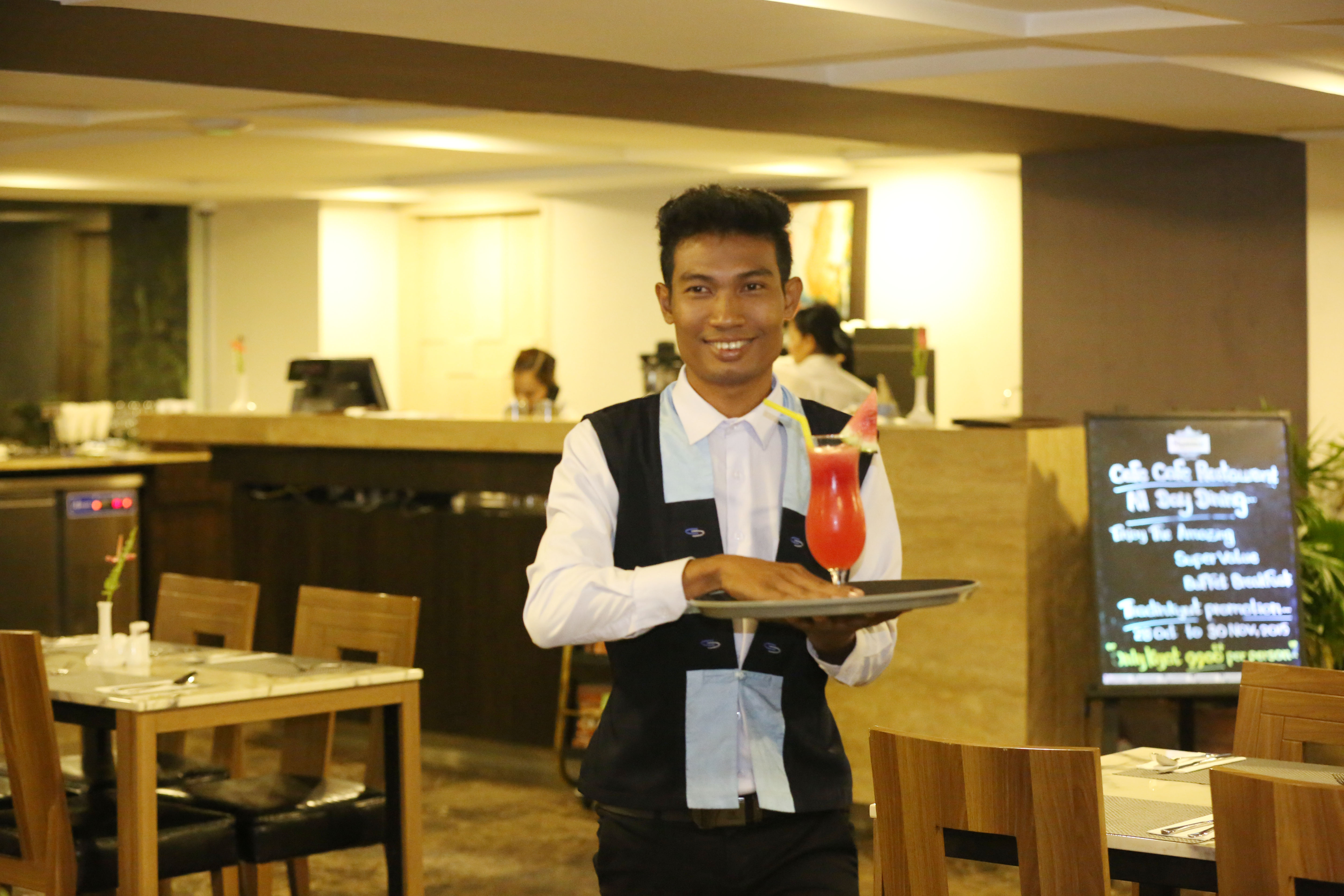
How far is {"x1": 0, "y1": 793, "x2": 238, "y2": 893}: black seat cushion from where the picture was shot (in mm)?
3564

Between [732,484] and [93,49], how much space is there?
11.0ft

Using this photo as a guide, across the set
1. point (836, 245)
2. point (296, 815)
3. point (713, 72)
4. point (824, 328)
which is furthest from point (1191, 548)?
point (836, 245)

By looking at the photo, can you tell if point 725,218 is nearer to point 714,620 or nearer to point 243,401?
point 714,620

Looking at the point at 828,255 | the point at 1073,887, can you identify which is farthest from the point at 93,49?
the point at 828,255

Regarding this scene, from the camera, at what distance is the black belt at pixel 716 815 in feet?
6.45

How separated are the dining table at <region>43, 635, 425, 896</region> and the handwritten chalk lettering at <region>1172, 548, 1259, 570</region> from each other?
2.65 meters

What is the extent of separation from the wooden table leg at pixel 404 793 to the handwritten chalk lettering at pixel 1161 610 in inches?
95.6

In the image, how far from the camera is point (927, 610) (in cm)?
539

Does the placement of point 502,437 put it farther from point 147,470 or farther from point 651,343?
point 651,343

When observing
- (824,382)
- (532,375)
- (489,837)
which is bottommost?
(489,837)

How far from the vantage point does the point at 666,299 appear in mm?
2051

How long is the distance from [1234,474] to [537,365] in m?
3.82

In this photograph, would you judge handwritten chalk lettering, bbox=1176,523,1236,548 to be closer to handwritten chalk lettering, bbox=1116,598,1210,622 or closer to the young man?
handwritten chalk lettering, bbox=1116,598,1210,622

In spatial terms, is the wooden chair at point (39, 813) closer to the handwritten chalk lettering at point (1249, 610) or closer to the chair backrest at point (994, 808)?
the chair backrest at point (994, 808)
